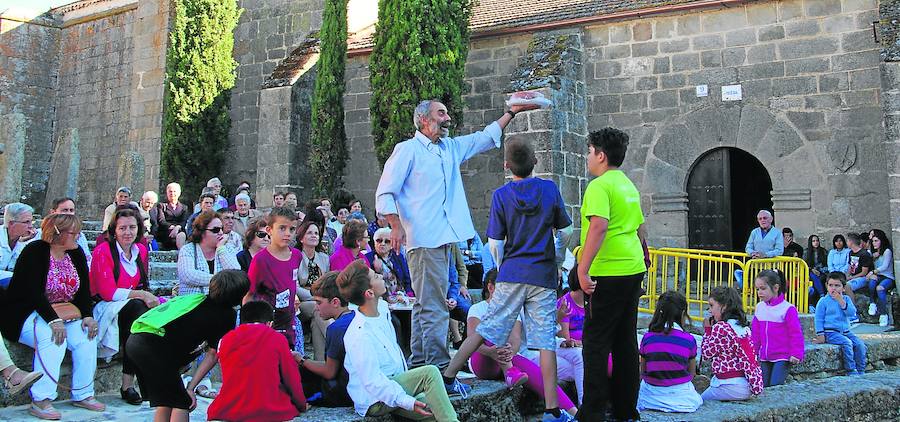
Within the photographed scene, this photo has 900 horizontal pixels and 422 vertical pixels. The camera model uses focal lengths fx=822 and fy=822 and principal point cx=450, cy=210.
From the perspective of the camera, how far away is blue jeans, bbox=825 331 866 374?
8.52m

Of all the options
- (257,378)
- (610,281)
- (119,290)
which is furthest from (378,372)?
(119,290)

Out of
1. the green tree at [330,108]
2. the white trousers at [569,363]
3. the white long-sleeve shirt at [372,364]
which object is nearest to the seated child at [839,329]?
the white trousers at [569,363]

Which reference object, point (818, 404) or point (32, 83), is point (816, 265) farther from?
point (32, 83)

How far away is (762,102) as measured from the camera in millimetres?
12156

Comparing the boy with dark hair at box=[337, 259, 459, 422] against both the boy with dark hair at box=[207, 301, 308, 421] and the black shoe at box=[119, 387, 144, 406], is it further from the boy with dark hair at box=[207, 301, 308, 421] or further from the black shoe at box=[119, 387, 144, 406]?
the black shoe at box=[119, 387, 144, 406]

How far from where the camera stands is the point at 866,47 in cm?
1154

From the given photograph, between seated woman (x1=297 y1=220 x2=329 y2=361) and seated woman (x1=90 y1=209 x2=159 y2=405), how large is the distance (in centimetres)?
117

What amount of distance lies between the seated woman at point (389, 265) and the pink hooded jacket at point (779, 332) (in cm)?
331

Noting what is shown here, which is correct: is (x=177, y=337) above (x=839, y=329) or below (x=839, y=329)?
above

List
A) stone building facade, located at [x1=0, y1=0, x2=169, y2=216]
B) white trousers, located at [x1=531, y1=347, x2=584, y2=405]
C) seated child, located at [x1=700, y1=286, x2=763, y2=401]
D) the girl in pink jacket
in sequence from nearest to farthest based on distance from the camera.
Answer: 1. white trousers, located at [x1=531, y1=347, x2=584, y2=405]
2. seated child, located at [x1=700, y1=286, x2=763, y2=401]
3. the girl in pink jacket
4. stone building facade, located at [x1=0, y1=0, x2=169, y2=216]

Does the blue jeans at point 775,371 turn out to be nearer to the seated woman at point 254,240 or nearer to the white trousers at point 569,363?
the white trousers at point 569,363

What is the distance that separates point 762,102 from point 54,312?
10147 mm

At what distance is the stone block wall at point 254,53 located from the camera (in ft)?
57.2

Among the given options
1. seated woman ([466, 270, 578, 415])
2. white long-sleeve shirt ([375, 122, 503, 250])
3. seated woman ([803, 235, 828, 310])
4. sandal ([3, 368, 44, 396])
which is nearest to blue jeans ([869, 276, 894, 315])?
seated woman ([803, 235, 828, 310])
